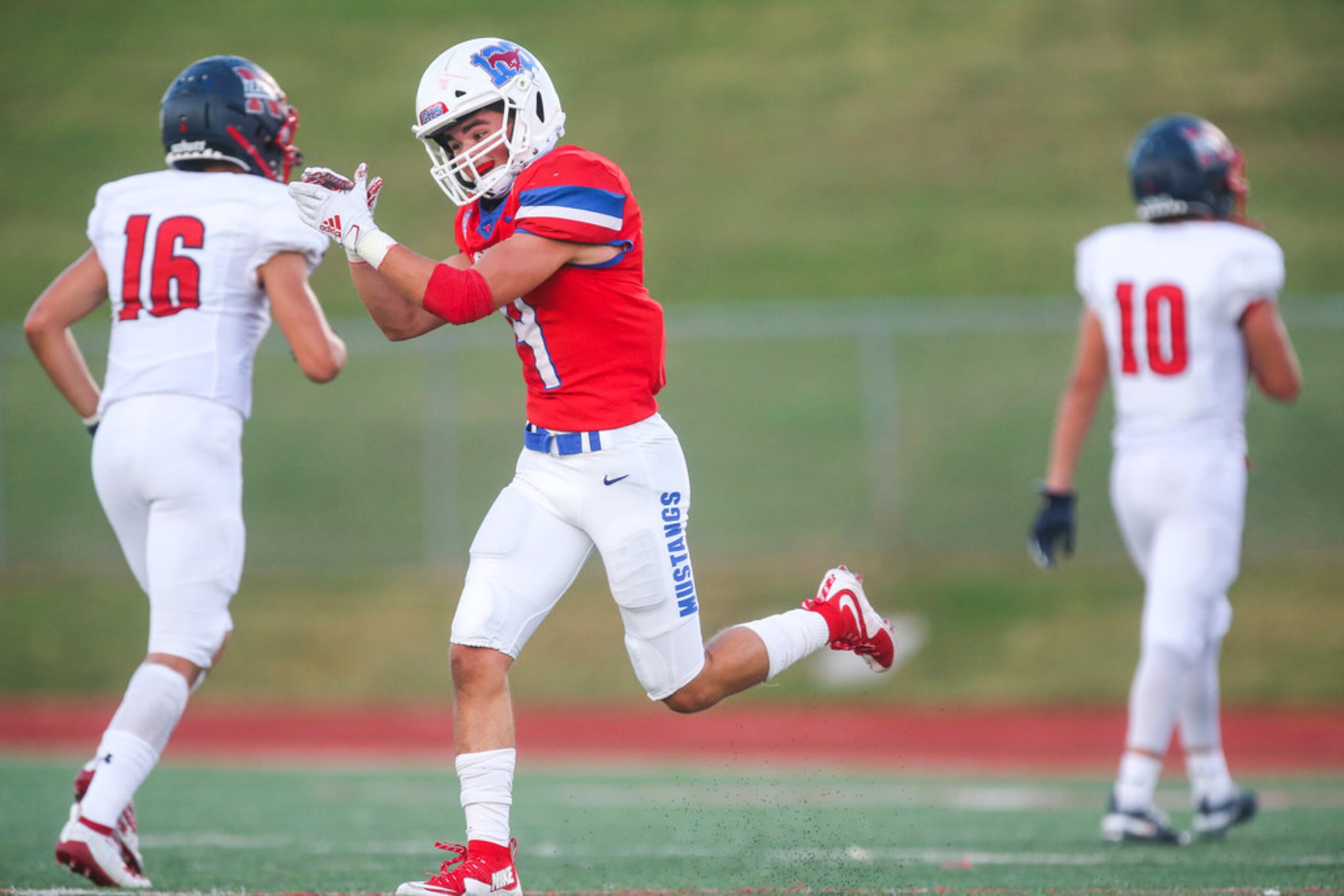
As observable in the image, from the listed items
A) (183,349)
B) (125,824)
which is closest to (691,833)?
(125,824)

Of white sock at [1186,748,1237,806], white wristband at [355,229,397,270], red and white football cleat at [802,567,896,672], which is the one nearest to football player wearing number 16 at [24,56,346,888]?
white wristband at [355,229,397,270]

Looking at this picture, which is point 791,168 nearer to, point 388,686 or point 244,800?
point 388,686

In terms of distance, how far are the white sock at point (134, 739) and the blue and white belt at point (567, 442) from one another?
52.3 inches

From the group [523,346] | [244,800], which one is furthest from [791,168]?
[523,346]

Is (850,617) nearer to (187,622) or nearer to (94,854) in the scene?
(187,622)

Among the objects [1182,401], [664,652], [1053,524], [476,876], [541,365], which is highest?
[1182,401]

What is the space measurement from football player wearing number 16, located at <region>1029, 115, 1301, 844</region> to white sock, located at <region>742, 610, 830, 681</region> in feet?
4.89

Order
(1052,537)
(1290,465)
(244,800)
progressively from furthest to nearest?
(1290,465) < (244,800) < (1052,537)

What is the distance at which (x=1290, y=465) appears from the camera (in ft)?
42.7

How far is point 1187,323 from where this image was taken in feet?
18.3

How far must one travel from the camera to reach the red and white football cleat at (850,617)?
4.71m

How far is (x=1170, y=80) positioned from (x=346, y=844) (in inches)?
771

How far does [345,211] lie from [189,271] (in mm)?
949

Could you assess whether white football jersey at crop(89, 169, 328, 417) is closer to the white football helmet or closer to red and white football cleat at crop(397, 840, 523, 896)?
the white football helmet
